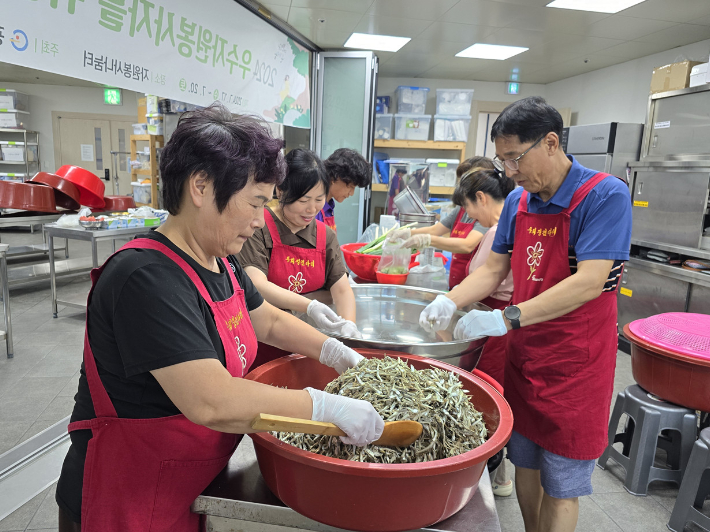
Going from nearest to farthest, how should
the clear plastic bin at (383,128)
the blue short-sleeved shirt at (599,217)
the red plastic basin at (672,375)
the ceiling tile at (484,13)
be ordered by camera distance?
1. the blue short-sleeved shirt at (599,217)
2. the red plastic basin at (672,375)
3. the ceiling tile at (484,13)
4. the clear plastic bin at (383,128)

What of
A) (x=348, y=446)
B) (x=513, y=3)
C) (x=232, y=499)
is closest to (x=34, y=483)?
(x=232, y=499)

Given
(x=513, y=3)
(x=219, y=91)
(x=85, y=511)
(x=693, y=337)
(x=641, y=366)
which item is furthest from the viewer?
(x=513, y=3)

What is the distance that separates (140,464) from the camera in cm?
86

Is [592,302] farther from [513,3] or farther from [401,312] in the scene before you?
[513,3]

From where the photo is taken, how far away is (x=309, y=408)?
87 cm

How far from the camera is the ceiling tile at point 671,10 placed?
13.4 feet

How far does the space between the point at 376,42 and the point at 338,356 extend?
5599 mm

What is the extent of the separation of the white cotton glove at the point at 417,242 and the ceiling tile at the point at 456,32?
333 centimetres

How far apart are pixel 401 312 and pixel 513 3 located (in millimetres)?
3821

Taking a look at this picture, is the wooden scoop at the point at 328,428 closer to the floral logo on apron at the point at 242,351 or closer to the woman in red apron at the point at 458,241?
the floral logo on apron at the point at 242,351

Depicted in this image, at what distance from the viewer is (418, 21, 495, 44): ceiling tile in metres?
5.05

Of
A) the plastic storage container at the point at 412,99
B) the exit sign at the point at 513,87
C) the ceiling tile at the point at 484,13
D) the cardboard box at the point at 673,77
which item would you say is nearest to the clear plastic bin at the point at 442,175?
the plastic storage container at the point at 412,99

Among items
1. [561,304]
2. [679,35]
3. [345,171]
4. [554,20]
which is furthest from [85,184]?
[679,35]

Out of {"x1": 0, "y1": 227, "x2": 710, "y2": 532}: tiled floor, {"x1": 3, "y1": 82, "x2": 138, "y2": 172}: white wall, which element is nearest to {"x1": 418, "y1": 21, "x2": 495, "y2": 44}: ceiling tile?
{"x1": 0, "y1": 227, "x2": 710, "y2": 532}: tiled floor
